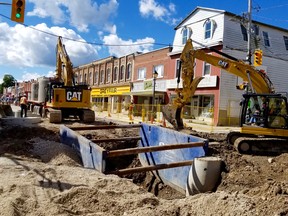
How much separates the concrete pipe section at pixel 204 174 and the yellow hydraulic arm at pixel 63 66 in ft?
48.7

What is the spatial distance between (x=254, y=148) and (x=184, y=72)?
167 inches

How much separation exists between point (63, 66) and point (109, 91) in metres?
23.3

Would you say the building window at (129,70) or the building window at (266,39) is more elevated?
the building window at (266,39)

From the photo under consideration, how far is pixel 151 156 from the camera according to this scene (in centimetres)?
1082

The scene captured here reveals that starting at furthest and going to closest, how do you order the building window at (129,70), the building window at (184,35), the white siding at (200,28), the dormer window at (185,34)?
the building window at (129,70) → the building window at (184,35) → the dormer window at (185,34) → the white siding at (200,28)

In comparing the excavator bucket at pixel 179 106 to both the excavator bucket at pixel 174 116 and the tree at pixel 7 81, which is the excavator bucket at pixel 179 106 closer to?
the excavator bucket at pixel 174 116

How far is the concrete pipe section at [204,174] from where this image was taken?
7582 mm

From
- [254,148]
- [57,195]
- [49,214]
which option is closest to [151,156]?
[254,148]

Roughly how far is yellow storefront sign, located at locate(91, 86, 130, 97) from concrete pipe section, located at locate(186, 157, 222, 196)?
32.3 meters

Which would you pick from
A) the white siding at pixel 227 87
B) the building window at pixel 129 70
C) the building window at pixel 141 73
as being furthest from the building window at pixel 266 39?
the building window at pixel 129 70

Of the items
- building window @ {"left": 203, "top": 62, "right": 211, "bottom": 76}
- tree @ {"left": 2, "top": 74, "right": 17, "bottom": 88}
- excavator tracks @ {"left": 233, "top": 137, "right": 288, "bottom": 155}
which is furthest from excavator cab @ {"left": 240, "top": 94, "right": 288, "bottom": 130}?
tree @ {"left": 2, "top": 74, "right": 17, "bottom": 88}

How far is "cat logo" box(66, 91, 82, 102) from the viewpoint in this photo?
67.5 feet

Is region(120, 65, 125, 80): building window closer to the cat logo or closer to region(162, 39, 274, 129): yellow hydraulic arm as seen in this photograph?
the cat logo

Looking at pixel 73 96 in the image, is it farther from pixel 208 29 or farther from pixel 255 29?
pixel 255 29
